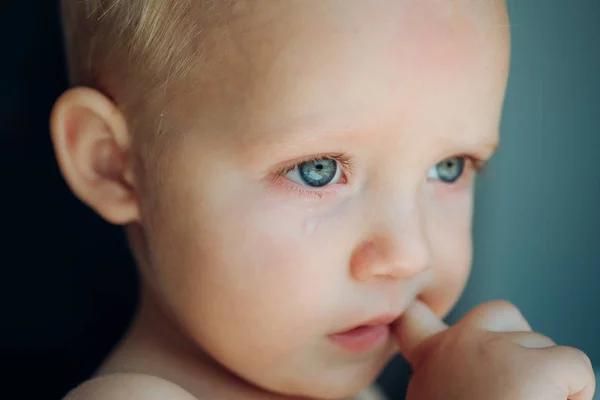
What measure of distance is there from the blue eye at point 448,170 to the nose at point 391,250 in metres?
0.09

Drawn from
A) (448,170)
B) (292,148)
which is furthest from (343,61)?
(448,170)

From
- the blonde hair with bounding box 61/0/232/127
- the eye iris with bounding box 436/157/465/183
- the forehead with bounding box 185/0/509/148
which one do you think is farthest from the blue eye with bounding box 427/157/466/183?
the blonde hair with bounding box 61/0/232/127

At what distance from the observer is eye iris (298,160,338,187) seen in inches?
23.9

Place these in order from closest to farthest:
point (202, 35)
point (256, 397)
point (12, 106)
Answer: point (202, 35)
point (256, 397)
point (12, 106)

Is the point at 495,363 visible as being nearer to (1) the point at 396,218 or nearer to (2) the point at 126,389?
(1) the point at 396,218

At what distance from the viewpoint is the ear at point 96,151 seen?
65 cm

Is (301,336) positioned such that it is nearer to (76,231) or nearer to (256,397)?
(256,397)

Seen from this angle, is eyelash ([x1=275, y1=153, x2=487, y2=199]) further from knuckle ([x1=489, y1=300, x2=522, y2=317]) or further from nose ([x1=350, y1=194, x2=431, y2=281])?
knuckle ([x1=489, y1=300, x2=522, y2=317])

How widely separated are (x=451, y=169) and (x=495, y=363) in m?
0.21

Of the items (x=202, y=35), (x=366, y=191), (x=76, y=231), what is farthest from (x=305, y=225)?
(x=76, y=231)

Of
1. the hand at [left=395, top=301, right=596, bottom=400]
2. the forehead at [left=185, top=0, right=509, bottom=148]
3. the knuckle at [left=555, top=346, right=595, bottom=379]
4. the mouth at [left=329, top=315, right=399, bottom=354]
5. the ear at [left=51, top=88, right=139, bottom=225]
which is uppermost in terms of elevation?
the forehead at [left=185, top=0, right=509, bottom=148]

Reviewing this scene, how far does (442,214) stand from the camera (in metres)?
0.66

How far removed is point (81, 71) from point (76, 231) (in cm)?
33

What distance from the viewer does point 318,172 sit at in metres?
0.61
